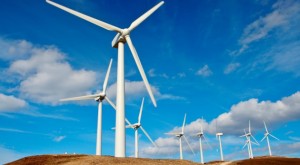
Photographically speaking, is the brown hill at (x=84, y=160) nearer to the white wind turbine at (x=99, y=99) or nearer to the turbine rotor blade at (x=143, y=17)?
the white wind turbine at (x=99, y=99)

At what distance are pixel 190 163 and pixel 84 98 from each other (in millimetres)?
41421

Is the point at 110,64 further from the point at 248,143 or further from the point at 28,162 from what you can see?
the point at 248,143

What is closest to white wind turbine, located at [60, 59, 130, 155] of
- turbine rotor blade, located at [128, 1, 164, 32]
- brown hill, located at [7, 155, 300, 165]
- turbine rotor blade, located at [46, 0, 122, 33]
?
brown hill, located at [7, 155, 300, 165]

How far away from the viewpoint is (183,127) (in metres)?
154

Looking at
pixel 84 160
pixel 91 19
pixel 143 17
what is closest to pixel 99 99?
pixel 143 17

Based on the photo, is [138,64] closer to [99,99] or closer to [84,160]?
[84,160]

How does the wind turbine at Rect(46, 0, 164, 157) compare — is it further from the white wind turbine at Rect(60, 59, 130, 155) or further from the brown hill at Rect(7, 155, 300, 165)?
the white wind turbine at Rect(60, 59, 130, 155)

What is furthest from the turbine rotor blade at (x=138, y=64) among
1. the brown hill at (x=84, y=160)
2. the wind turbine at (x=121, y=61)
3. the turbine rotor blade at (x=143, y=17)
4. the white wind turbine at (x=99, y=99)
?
the white wind turbine at (x=99, y=99)

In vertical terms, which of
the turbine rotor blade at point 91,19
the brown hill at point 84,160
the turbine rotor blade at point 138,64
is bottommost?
the brown hill at point 84,160

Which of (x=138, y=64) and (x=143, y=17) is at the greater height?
(x=143, y=17)

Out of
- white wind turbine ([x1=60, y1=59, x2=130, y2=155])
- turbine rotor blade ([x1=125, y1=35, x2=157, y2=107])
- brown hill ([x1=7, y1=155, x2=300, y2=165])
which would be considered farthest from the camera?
white wind turbine ([x1=60, y1=59, x2=130, y2=155])

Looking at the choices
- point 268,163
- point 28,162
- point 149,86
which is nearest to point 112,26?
point 149,86

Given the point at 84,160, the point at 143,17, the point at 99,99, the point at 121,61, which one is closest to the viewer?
the point at 84,160

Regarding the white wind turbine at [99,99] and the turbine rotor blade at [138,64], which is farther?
the white wind turbine at [99,99]
